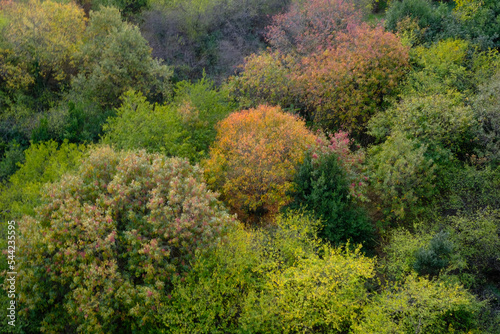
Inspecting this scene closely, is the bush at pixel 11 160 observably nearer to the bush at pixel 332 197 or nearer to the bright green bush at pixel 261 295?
the bright green bush at pixel 261 295

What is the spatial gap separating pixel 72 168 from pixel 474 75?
29.4 metres

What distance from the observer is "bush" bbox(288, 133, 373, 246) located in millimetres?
20109

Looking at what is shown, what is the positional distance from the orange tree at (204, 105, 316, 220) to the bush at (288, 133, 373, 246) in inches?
51.6

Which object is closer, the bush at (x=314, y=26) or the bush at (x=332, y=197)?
the bush at (x=332, y=197)

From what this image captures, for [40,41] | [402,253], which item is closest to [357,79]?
[402,253]

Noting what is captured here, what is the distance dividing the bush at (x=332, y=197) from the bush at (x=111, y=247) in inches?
234

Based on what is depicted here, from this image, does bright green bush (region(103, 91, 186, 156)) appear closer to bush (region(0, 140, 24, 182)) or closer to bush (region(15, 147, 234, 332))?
bush (region(15, 147, 234, 332))

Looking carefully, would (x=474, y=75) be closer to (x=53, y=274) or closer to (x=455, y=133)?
(x=455, y=133)

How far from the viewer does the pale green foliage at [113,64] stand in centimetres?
2991

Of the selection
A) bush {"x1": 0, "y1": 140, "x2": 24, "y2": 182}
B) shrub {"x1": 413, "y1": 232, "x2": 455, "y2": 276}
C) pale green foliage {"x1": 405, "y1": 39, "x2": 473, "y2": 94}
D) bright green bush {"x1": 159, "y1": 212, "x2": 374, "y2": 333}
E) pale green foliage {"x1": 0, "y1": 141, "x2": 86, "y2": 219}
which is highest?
pale green foliage {"x1": 405, "y1": 39, "x2": 473, "y2": 94}

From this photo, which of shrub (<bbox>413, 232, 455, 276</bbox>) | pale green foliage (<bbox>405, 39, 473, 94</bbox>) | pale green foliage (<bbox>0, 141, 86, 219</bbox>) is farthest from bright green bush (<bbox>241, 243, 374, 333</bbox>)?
pale green foliage (<bbox>405, 39, 473, 94</bbox>)

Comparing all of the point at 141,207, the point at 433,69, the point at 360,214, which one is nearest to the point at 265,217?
the point at 360,214

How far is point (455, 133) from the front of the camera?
22.3 meters

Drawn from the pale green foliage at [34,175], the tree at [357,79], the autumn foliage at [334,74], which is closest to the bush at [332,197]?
the tree at [357,79]
